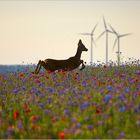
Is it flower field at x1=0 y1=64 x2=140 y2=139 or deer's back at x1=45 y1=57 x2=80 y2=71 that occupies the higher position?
deer's back at x1=45 y1=57 x2=80 y2=71

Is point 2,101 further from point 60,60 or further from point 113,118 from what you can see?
point 60,60

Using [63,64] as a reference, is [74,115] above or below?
below

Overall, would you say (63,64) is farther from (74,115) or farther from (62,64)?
(74,115)

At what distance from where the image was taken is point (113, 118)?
959cm

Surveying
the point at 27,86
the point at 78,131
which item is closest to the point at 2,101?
the point at 27,86

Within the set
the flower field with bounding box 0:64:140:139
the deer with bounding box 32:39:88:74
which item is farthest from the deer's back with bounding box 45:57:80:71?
the flower field with bounding box 0:64:140:139

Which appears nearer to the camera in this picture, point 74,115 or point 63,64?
point 74,115

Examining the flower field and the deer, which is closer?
the flower field

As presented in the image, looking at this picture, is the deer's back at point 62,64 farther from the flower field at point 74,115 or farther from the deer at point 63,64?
the flower field at point 74,115

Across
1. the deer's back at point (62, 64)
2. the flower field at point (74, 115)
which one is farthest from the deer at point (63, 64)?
the flower field at point (74, 115)

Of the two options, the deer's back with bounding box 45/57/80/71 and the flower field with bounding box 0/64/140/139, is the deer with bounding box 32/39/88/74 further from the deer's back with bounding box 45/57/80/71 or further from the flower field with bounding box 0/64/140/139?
the flower field with bounding box 0/64/140/139

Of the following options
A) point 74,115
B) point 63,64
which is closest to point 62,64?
point 63,64

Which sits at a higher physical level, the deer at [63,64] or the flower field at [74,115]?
the deer at [63,64]

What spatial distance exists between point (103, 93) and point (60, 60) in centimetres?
898
